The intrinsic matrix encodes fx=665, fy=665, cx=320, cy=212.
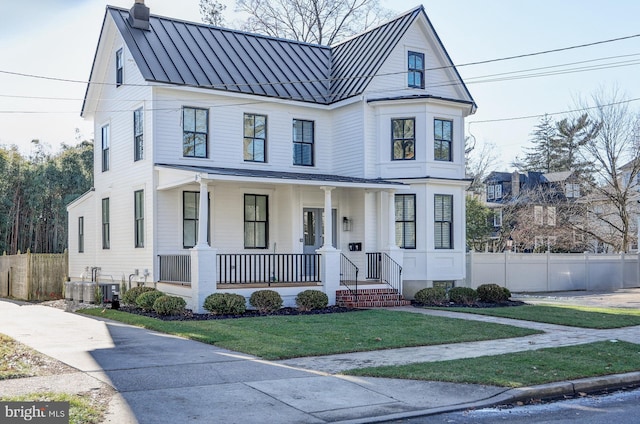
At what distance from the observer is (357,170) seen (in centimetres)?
2178

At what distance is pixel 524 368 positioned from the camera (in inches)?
392

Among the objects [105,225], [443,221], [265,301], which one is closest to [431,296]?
[443,221]

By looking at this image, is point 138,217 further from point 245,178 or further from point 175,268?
point 245,178

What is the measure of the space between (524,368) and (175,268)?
39.4 ft

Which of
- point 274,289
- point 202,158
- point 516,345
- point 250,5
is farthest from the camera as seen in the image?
point 250,5

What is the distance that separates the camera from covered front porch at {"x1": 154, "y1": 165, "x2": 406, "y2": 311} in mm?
19141

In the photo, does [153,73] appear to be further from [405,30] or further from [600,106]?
[600,106]

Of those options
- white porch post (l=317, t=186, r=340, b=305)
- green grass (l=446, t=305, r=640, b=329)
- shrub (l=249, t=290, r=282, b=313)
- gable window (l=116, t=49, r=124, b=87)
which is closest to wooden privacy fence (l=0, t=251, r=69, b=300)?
gable window (l=116, t=49, r=124, b=87)

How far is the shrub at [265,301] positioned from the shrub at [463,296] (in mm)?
5867

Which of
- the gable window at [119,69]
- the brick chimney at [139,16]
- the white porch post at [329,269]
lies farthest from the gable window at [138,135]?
the white porch post at [329,269]

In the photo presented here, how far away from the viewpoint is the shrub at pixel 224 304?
16.9 meters

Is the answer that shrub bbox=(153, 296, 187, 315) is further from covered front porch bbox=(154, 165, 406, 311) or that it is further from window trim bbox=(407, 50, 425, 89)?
window trim bbox=(407, 50, 425, 89)

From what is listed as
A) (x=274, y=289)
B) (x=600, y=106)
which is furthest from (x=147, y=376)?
(x=600, y=106)

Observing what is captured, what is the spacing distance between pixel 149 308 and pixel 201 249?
2.33 metres
